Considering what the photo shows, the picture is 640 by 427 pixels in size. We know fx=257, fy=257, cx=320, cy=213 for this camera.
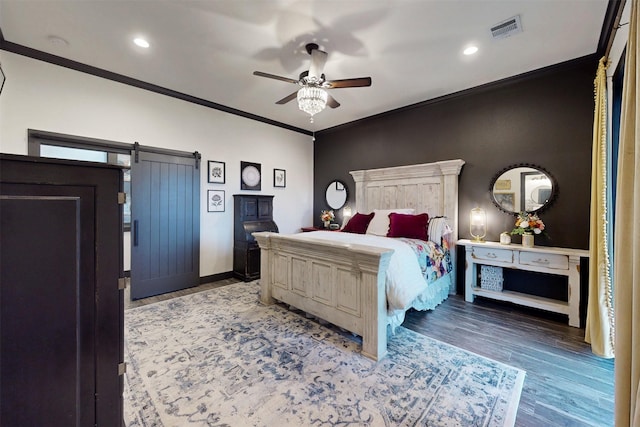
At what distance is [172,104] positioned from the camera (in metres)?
3.86

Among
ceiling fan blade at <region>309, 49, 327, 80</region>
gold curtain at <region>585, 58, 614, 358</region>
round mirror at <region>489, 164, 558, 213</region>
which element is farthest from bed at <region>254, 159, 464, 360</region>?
ceiling fan blade at <region>309, 49, 327, 80</region>

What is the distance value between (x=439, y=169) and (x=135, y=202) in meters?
4.42

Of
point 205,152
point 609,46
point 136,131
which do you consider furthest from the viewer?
point 205,152

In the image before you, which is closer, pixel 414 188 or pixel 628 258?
pixel 628 258

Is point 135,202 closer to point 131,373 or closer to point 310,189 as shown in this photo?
point 131,373

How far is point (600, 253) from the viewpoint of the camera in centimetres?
227

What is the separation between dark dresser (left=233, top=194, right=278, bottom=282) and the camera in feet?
14.3

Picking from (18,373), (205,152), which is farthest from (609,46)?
(205,152)

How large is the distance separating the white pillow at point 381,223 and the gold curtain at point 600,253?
2.01 meters

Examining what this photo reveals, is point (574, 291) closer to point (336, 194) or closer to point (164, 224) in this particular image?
point (336, 194)

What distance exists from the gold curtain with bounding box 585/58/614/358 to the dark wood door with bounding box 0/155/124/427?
3.50 meters

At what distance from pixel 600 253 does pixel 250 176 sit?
468 centimetres

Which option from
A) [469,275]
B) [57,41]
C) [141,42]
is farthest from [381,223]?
[57,41]

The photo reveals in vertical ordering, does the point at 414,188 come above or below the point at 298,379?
above
